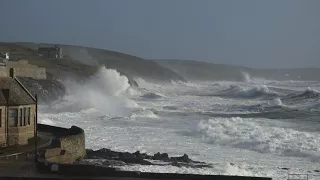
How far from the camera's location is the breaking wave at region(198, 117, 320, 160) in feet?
92.9

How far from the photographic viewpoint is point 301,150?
2783cm

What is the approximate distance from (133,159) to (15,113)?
5442 mm

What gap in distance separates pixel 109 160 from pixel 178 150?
5289 millimetres

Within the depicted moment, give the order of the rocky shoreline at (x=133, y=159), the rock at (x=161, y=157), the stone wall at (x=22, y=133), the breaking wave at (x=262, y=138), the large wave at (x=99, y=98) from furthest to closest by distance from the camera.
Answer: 1. the large wave at (x=99, y=98)
2. the breaking wave at (x=262, y=138)
3. the rock at (x=161, y=157)
4. the rocky shoreline at (x=133, y=159)
5. the stone wall at (x=22, y=133)

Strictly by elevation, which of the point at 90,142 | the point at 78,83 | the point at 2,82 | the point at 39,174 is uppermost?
the point at 78,83

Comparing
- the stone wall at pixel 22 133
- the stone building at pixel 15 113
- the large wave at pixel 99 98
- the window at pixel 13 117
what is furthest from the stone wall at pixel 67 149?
the large wave at pixel 99 98

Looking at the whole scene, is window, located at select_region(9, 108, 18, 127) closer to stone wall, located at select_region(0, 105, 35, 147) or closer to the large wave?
stone wall, located at select_region(0, 105, 35, 147)

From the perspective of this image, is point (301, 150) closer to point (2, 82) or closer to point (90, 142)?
point (90, 142)

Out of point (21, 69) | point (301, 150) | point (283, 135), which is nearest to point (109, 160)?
point (301, 150)

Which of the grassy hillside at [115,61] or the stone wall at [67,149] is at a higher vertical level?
the grassy hillside at [115,61]

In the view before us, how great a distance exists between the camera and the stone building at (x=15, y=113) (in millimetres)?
22016

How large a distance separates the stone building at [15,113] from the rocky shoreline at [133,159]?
2.68 metres

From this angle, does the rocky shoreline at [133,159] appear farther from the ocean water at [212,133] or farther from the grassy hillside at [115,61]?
the grassy hillside at [115,61]

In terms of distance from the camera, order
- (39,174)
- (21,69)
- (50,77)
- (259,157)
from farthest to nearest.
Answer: (50,77)
(21,69)
(259,157)
(39,174)
